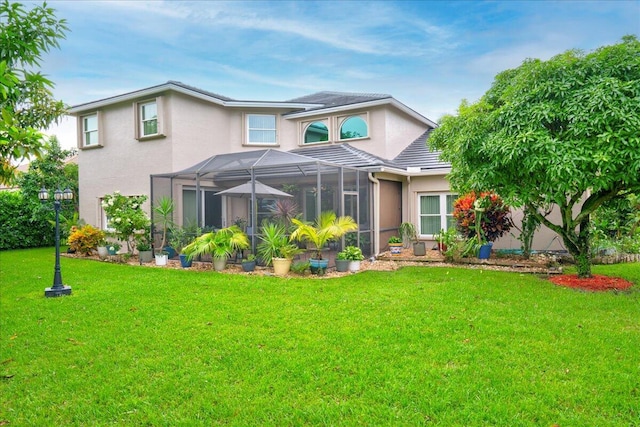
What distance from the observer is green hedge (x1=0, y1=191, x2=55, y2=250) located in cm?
1808

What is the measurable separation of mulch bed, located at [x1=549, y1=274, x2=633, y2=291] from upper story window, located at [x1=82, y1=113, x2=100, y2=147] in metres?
16.7

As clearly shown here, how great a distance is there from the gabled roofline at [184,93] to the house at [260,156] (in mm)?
41

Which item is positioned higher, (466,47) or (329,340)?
(466,47)

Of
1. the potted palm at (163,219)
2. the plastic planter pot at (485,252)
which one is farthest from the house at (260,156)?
→ the plastic planter pot at (485,252)

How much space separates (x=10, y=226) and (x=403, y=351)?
19.8 meters

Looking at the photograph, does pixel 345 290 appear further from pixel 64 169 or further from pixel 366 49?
pixel 64 169

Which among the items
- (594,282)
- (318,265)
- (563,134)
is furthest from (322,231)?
(594,282)

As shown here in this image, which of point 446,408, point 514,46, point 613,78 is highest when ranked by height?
point 514,46

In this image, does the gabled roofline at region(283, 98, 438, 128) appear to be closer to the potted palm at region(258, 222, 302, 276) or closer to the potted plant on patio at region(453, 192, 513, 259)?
the potted plant on patio at region(453, 192, 513, 259)

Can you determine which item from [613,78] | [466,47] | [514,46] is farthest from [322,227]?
[514,46]

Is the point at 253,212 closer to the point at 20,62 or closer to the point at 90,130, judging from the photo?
the point at 20,62

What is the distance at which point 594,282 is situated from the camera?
8586 mm

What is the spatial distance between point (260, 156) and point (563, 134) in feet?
25.8

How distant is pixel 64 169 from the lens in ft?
68.0
